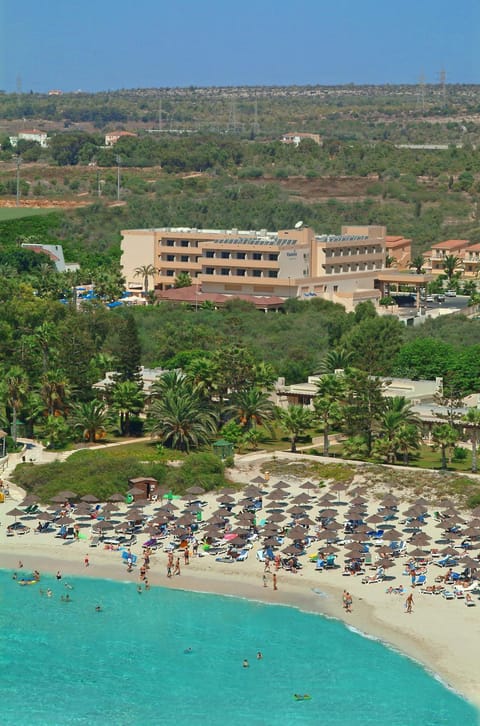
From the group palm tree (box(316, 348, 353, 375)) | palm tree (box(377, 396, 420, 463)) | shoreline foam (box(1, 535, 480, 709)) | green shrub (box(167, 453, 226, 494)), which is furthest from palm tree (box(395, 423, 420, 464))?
shoreline foam (box(1, 535, 480, 709))

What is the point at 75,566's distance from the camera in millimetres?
53375

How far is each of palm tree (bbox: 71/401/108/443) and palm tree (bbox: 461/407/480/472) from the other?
16.2 meters

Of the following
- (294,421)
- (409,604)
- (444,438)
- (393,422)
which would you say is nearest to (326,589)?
(409,604)

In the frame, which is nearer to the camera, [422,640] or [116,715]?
[116,715]

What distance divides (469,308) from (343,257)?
44.2ft

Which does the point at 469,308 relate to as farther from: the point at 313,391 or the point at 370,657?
the point at 370,657

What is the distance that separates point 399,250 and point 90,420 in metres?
65.9

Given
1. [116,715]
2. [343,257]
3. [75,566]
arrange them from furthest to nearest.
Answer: [343,257] < [75,566] < [116,715]

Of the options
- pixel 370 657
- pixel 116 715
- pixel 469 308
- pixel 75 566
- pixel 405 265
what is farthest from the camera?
pixel 405 265

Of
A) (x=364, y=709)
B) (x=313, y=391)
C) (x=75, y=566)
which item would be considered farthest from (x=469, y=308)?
(x=364, y=709)

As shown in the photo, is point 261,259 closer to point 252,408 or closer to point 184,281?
point 184,281

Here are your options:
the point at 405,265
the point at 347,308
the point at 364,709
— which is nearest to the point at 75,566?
the point at 364,709

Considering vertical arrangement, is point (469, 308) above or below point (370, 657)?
above

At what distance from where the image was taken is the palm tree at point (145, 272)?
116m
